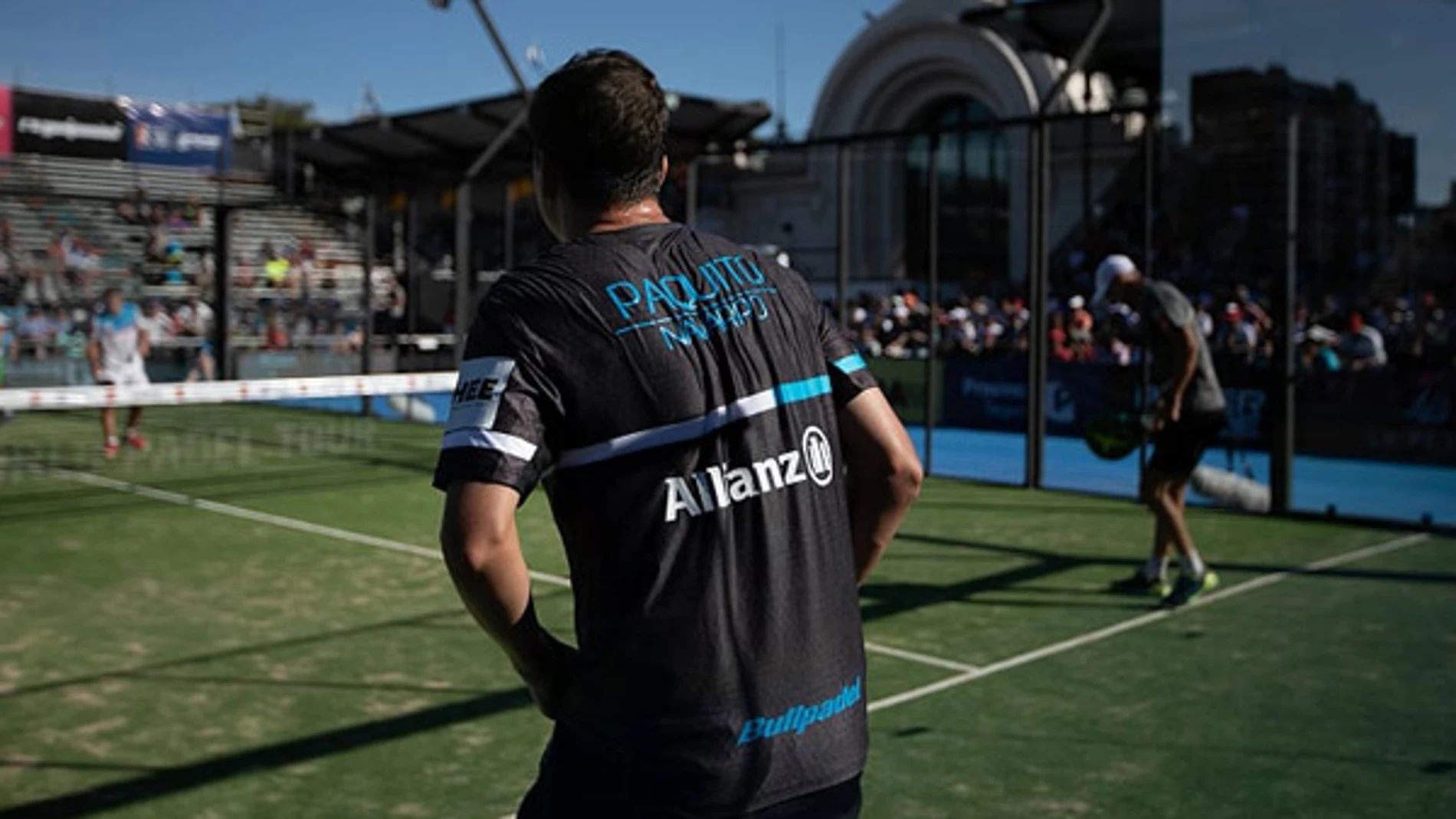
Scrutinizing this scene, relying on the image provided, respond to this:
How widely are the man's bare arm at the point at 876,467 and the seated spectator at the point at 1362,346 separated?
1197 cm

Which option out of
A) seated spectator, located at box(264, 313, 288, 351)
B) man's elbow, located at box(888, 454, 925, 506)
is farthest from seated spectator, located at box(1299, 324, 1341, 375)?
seated spectator, located at box(264, 313, 288, 351)

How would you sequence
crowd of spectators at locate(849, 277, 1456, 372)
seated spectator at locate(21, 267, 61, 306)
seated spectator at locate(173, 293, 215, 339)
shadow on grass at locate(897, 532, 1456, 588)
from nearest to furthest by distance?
shadow on grass at locate(897, 532, 1456, 588) → crowd of spectators at locate(849, 277, 1456, 372) → seated spectator at locate(21, 267, 61, 306) → seated spectator at locate(173, 293, 215, 339)

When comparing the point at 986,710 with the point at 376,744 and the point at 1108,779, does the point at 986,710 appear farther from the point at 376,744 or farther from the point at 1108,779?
the point at 376,744

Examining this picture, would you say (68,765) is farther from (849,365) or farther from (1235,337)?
(1235,337)

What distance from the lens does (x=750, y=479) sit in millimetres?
2119

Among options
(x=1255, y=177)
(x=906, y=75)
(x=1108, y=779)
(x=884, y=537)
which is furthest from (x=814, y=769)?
(x=906, y=75)

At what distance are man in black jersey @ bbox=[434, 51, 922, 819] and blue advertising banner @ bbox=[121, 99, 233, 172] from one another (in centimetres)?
3473

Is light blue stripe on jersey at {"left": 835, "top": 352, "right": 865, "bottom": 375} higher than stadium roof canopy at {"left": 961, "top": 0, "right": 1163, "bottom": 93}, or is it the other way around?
stadium roof canopy at {"left": 961, "top": 0, "right": 1163, "bottom": 93}

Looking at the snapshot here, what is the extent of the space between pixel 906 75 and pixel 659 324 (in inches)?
1247

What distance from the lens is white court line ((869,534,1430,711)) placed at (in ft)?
22.0

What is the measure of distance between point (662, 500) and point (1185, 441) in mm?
7179

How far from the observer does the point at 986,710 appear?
6.38 m

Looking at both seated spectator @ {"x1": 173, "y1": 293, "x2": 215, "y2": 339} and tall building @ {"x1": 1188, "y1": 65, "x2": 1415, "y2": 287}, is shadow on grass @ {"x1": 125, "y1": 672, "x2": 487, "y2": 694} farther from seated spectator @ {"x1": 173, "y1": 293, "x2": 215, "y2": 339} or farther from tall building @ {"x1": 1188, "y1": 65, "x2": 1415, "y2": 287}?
tall building @ {"x1": 1188, "y1": 65, "x2": 1415, "y2": 287}

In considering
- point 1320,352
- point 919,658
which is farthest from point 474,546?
point 1320,352
